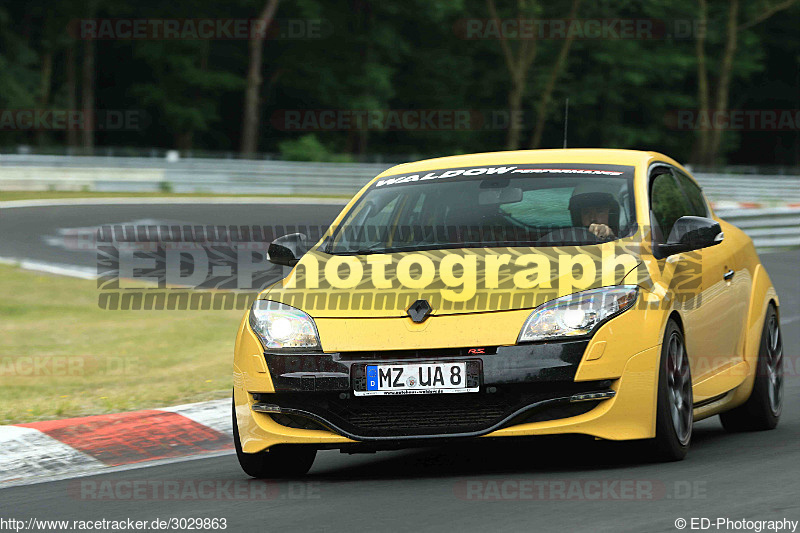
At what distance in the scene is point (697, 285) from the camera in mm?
6781

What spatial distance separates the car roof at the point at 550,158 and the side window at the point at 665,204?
0.45ft

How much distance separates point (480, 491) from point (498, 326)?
2.35ft

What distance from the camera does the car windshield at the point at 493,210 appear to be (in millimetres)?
6766

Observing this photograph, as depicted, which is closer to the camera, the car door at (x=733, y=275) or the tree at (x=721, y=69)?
Result: the car door at (x=733, y=275)

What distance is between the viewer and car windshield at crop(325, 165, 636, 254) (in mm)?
6766
